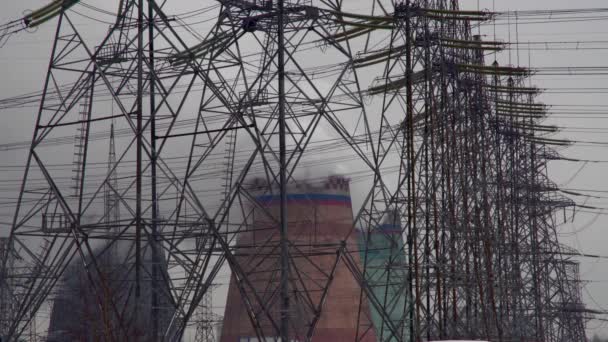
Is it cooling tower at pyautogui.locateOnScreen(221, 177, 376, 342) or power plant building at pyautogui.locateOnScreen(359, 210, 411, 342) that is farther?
cooling tower at pyautogui.locateOnScreen(221, 177, 376, 342)

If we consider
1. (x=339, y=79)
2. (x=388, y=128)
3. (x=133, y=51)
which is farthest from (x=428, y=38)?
(x=133, y=51)

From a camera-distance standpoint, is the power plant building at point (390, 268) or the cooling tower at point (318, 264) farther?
the cooling tower at point (318, 264)

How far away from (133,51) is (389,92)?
48.9 ft

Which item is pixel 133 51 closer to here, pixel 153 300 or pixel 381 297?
pixel 153 300

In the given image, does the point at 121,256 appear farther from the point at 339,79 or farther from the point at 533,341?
the point at 339,79

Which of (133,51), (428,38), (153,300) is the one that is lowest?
(153,300)

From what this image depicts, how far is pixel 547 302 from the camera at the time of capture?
69.8 metres

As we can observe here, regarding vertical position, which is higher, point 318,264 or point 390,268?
point 318,264

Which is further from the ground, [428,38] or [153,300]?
[428,38]

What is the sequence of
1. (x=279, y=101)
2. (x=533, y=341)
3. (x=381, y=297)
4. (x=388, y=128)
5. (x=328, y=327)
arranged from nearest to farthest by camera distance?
(x=279, y=101) → (x=388, y=128) → (x=328, y=327) → (x=533, y=341) → (x=381, y=297)

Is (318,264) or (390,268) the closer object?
(390,268)

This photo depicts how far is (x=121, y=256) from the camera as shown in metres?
64.1

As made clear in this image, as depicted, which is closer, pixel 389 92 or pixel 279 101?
pixel 279 101

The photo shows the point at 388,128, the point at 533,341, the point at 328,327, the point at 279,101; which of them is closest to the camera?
the point at 279,101
